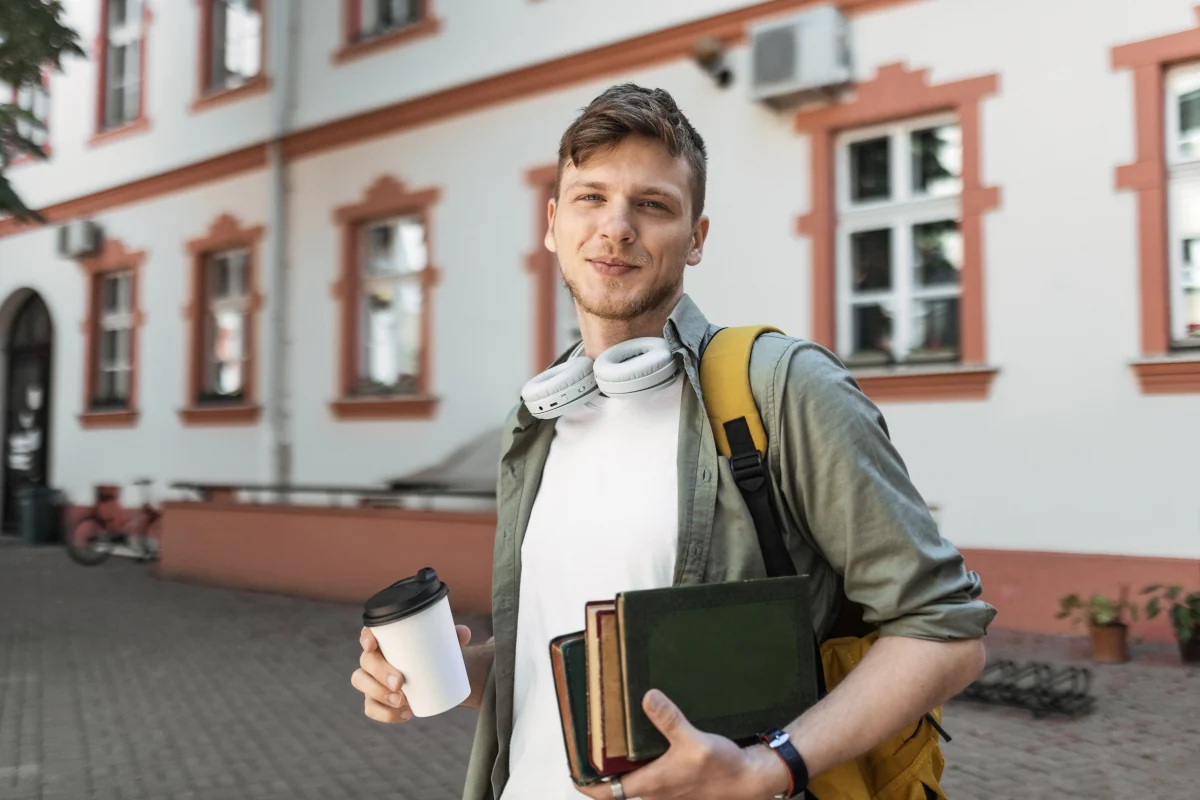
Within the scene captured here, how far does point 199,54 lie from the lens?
14.4 metres

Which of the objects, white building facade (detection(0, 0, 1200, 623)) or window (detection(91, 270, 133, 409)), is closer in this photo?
white building facade (detection(0, 0, 1200, 623))

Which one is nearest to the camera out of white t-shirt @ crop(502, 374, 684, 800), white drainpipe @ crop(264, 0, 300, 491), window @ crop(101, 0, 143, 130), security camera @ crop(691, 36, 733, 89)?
white t-shirt @ crop(502, 374, 684, 800)

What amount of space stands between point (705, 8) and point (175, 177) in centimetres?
851

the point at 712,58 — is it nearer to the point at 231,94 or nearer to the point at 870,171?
the point at 870,171

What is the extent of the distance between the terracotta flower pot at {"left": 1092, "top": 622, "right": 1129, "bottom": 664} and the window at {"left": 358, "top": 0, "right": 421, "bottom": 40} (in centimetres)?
936

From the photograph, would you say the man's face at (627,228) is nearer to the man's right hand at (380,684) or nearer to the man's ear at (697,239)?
the man's ear at (697,239)

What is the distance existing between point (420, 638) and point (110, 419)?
15349mm

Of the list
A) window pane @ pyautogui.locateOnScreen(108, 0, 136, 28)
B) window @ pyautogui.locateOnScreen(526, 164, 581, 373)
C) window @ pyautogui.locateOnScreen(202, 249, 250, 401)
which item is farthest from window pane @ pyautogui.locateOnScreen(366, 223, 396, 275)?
window pane @ pyautogui.locateOnScreen(108, 0, 136, 28)

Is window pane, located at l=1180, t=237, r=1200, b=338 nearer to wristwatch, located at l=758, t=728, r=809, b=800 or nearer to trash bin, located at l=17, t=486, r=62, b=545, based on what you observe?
wristwatch, located at l=758, t=728, r=809, b=800

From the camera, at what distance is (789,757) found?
3.78 ft

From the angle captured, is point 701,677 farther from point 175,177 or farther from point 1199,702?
point 175,177

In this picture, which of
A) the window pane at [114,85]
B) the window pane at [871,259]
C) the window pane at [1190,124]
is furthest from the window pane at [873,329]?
the window pane at [114,85]

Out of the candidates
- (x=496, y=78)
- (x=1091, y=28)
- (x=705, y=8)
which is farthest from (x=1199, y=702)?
(x=496, y=78)

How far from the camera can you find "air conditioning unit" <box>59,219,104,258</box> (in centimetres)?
1547
